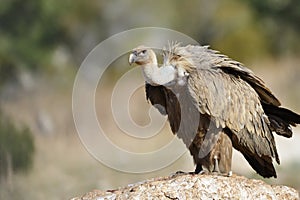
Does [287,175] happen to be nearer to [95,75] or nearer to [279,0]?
[95,75]

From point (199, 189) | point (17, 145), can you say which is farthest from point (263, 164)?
point (17, 145)

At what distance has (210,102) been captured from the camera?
10.2 m

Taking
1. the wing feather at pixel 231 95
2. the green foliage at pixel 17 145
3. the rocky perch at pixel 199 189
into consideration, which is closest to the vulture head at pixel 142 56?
the wing feather at pixel 231 95

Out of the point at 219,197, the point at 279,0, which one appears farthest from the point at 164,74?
the point at 279,0

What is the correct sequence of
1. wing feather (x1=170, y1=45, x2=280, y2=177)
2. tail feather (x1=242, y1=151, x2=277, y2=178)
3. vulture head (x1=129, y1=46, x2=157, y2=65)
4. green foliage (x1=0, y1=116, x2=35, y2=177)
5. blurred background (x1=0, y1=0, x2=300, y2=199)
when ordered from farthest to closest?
blurred background (x1=0, y1=0, x2=300, y2=199)
green foliage (x1=0, y1=116, x2=35, y2=177)
tail feather (x1=242, y1=151, x2=277, y2=178)
vulture head (x1=129, y1=46, x2=157, y2=65)
wing feather (x1=170, y1=45, x2=280, y2=177)

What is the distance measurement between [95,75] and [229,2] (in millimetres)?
11278

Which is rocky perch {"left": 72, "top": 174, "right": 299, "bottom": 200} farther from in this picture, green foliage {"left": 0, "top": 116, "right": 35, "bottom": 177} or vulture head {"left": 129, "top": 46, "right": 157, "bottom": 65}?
green foliage {"left": 0, "top": 116, "right": 35, "bottom": 177}

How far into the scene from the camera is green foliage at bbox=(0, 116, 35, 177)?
1645 centimetres

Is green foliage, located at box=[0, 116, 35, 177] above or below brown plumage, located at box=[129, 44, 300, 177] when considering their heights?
above

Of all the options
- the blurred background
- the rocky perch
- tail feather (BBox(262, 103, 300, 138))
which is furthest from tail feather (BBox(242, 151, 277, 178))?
the blurred background

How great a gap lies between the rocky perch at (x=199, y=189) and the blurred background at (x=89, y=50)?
9.18 meters

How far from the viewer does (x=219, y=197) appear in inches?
367

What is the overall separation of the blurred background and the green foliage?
0.49 ft

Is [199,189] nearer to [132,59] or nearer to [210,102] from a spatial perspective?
[210,102]
